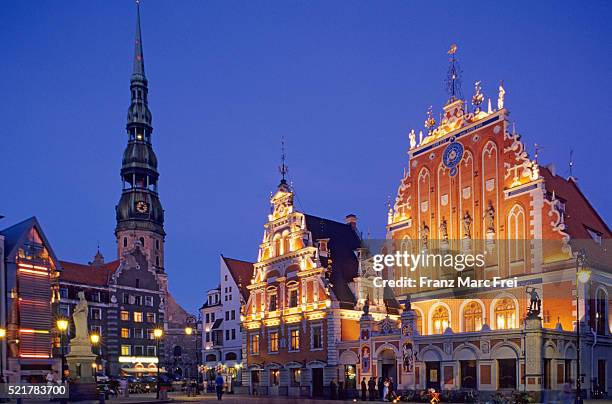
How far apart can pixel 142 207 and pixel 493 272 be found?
2589 inches

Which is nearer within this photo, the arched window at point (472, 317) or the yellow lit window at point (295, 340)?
the arched window at point (472, 317)

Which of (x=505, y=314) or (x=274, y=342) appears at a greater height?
(x=505, y=314)

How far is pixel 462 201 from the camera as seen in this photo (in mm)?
42375

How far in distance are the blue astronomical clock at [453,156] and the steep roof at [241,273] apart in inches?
1061

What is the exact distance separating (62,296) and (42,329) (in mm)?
9220

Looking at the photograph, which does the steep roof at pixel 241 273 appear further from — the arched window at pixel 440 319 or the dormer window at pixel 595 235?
the dormer window at pixel 595 235

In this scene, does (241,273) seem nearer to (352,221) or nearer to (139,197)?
(352,221)

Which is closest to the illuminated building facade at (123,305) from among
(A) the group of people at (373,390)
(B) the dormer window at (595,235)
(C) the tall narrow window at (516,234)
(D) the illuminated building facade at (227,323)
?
(D) the illuminated building facade at (227,323)

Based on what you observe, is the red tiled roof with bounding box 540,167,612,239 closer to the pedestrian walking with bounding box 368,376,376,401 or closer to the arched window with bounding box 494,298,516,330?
the arched window with bounding box 494,298,516,330

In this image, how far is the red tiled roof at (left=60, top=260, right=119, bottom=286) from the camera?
64500 mm

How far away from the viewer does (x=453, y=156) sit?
1718 inches

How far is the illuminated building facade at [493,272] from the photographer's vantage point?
34.6 metres

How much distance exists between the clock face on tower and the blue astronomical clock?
60.4 meters

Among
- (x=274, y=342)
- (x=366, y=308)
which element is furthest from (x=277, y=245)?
(x=366, y=308)
